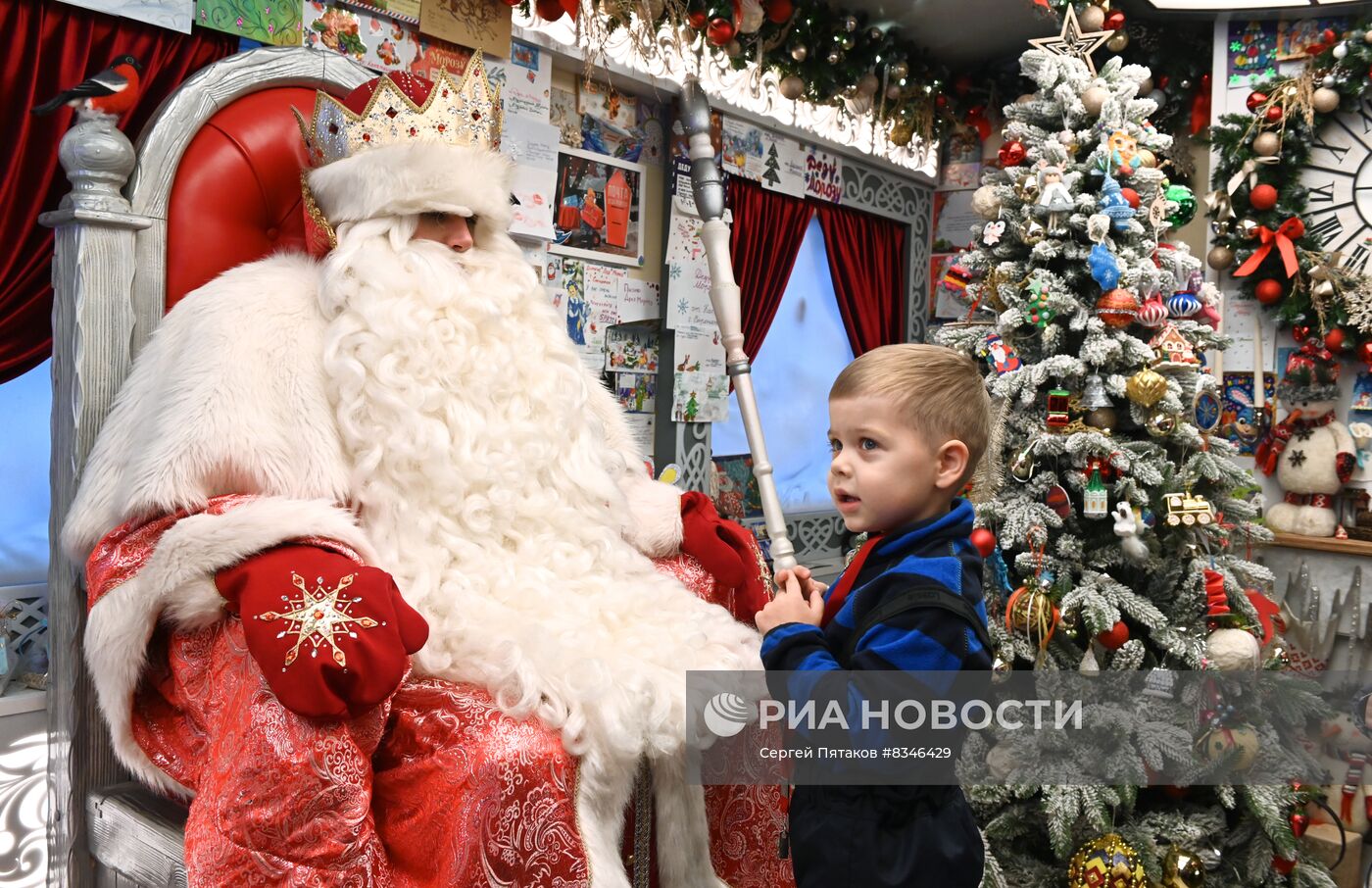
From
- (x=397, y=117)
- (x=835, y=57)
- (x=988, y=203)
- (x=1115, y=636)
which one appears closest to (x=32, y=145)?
(x=397, y=117)

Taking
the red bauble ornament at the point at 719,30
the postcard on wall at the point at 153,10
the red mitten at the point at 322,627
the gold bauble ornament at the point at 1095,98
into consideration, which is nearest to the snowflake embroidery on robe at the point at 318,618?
the red mitten at the point at 322,627

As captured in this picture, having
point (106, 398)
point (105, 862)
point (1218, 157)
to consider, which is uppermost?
point (1218, 157)

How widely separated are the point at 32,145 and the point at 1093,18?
2.97 meters

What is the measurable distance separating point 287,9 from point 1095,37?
237 cm

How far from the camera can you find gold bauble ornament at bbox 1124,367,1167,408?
263cm

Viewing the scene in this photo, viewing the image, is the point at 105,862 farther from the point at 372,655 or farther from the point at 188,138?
the point at 188,138

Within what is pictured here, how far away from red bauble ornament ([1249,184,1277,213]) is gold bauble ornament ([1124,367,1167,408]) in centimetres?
156

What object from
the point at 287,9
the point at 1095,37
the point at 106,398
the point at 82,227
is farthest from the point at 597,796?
the point at 1095,37

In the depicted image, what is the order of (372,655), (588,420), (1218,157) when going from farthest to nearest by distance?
(1218,157) < (588,420) < (372,655)

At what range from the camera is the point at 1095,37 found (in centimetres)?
296

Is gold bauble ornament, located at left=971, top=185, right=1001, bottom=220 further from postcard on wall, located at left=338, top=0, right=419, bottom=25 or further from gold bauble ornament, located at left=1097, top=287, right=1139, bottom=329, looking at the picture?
postcard on wall, located at left=338, top=0, right=419, bottom=25

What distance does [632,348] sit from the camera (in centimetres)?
354

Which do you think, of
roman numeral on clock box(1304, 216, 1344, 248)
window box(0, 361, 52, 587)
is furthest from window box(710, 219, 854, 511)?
window box(0, 361, 52, 587)

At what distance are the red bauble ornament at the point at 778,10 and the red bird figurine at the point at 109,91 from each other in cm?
251
